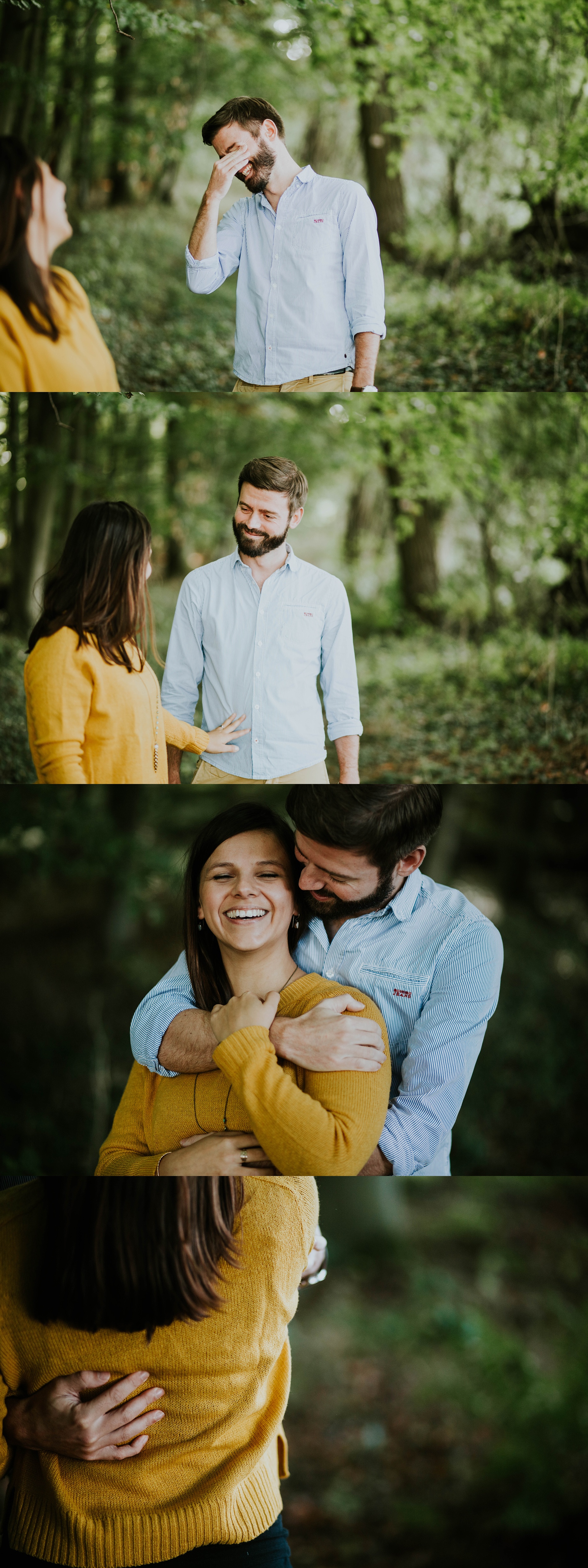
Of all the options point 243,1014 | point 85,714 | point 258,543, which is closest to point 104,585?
point 85,714

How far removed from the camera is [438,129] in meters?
4.26

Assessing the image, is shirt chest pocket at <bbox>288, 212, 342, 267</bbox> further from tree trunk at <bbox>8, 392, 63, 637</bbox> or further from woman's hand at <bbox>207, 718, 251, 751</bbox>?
woman's hand at <bbox>207, 718, 251, 751</bbox>

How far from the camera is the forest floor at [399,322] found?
397 cm

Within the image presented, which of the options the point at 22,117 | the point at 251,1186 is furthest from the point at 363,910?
the point at 22,117

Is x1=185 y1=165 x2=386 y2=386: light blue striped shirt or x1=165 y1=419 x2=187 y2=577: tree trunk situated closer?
x1=185 y1=165 x2=386 y2=386: light blue striped shirt

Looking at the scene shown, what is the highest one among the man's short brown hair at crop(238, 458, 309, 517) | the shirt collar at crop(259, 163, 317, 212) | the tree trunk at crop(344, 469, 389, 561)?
the shirt collar at crop(259, 163, 317, 212)

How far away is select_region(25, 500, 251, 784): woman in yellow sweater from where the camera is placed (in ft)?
8.04

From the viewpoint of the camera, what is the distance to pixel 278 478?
2686 millimetres

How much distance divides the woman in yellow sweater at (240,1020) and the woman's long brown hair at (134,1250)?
0.19 metres

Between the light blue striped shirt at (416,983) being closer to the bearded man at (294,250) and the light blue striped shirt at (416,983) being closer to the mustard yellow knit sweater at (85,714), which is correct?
the mustard yellow knit sweater at (85,714)

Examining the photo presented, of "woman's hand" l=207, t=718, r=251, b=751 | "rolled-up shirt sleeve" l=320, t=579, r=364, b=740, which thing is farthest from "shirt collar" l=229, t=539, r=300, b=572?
"woman's hand" l=207, t=718, r=251, b=751

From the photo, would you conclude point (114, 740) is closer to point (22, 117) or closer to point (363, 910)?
point (363, 910)

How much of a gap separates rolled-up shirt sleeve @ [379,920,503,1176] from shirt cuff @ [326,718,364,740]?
911mm

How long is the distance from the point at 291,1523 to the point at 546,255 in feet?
17.3
